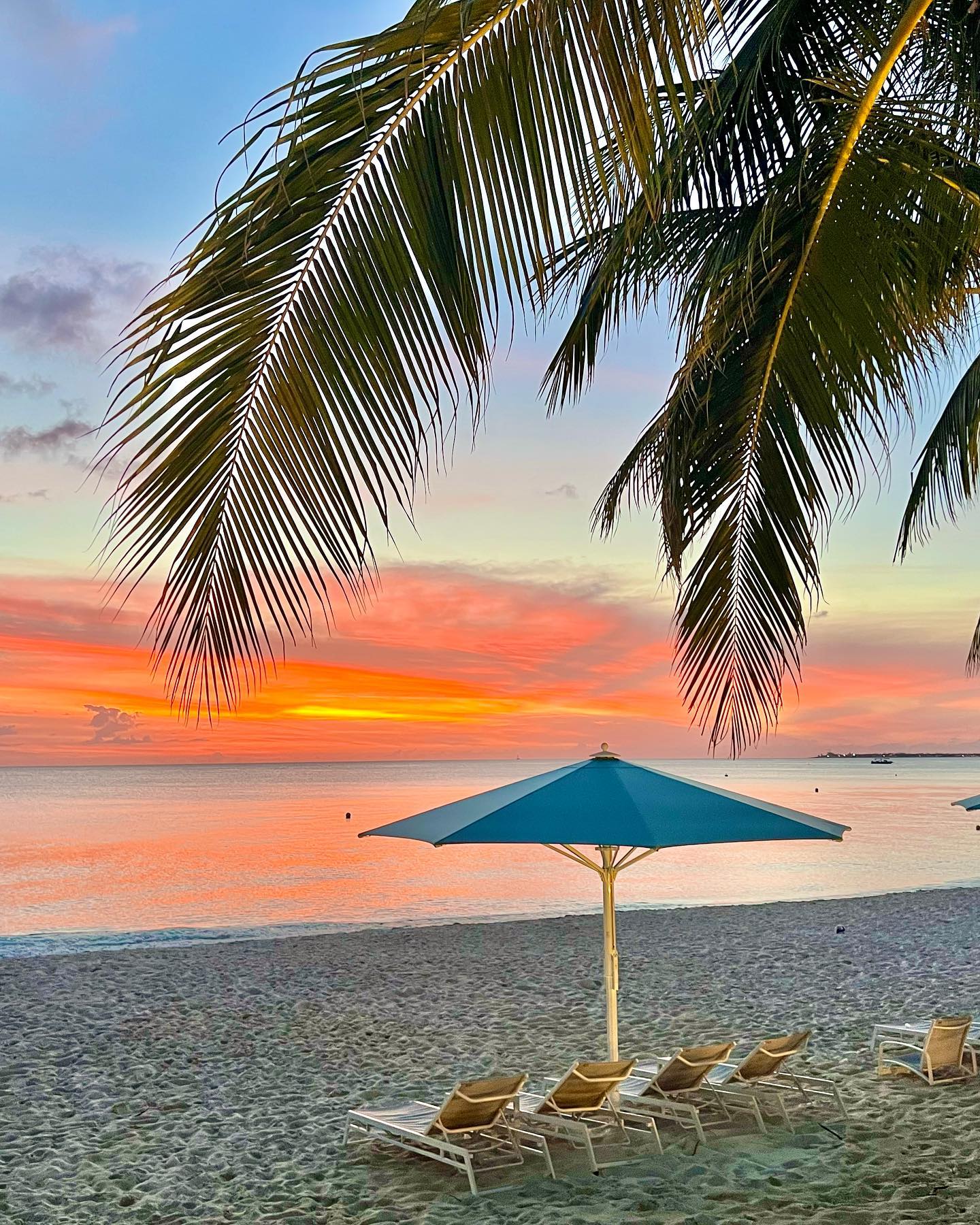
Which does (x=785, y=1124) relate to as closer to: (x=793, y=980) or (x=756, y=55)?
(x=756, y=55)

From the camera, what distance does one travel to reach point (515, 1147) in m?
5.73

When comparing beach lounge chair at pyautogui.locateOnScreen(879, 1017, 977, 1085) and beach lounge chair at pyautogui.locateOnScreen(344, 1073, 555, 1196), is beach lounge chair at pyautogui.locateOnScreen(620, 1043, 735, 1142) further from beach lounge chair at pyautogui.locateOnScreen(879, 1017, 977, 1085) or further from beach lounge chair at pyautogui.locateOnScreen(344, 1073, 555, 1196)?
beach lounge chair at pyautogui.locateOnScreen(879, 1017, 977, 1085)

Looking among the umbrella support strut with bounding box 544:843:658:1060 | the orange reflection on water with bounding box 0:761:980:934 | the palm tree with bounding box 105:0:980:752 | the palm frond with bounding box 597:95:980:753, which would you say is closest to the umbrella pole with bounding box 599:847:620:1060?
the umbrella support strut with bounding box 544:843:658:1060

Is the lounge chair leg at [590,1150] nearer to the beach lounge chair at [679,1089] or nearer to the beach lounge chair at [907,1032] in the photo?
the beach lounge chair at [679,1089]

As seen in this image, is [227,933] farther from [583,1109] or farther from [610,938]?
[583,1109]

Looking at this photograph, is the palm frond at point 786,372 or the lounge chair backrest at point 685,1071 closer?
the palm frond at point 786,372

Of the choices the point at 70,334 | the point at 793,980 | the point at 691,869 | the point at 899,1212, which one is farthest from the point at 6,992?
the point at 691,869

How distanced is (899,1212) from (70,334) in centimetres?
554

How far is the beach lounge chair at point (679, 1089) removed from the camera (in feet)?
20.0

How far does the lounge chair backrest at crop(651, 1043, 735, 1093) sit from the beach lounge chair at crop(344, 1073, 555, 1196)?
0.75m

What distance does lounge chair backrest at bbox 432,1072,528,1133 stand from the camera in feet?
18.2

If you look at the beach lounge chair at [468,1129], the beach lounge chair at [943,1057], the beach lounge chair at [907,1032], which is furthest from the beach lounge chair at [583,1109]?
the beach lounge chair at [907,1032]

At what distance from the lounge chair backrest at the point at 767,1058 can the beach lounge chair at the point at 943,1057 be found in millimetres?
1163

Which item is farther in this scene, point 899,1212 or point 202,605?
point 899,1212
